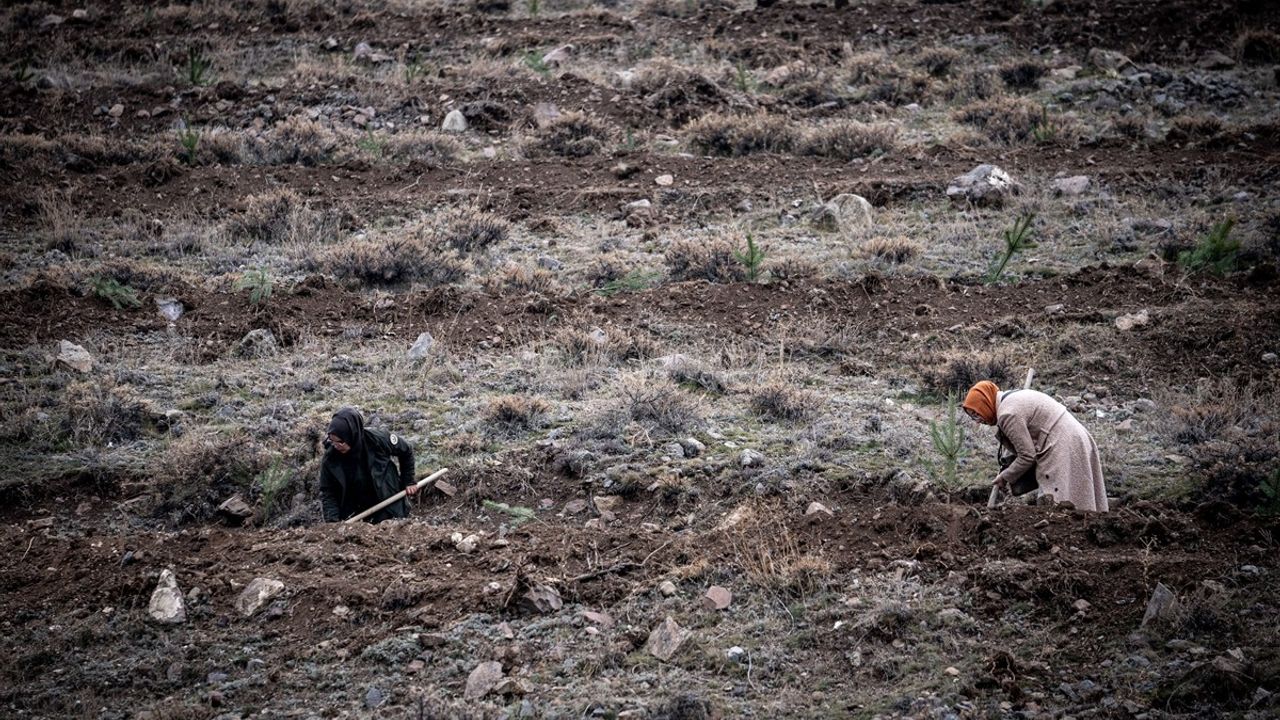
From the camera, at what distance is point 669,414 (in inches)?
292

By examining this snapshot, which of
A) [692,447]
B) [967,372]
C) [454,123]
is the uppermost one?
[454,123]

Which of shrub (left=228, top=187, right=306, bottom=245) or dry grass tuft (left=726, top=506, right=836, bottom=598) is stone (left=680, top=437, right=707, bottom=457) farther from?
shrub (left=228, top=187, right=306, bottom=245)

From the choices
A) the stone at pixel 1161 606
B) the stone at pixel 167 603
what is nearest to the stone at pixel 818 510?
the stone at pixel 1161 606

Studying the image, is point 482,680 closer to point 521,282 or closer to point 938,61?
point 521,282

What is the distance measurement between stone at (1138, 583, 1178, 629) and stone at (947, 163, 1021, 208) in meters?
6.93

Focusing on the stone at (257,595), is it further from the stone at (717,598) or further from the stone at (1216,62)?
the stone at (1216,62)

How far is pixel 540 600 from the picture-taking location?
5.20 metres

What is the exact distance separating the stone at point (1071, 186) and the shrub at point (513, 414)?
6632mm

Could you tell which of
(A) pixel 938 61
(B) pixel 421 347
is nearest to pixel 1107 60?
(A) pixel 938 61

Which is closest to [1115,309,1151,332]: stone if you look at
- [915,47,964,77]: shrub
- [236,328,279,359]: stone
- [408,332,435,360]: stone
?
[408,332,435,360]: stone

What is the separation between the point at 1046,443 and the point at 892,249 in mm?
4100

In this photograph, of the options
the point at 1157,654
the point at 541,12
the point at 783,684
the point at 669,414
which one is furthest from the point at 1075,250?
the point at 541,12

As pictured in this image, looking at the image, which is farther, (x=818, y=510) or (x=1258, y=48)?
(x=1258, y=48)

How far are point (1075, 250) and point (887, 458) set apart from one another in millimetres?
4351
